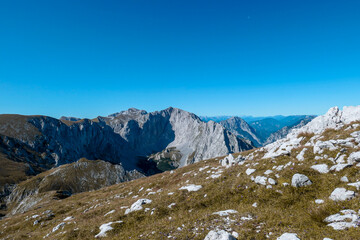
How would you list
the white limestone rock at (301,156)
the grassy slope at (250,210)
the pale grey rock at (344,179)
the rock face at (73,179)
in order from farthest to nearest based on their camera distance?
the rock face at (73,179) < the white limestone rock at (301,156) < the pale grey rock at (344,179) < the grassy slope at (250,210)

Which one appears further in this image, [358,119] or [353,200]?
[358,119]

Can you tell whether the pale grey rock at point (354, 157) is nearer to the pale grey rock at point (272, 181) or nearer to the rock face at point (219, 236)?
the pale grey rock at point (272, 181)

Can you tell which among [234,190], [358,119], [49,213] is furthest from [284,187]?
[49,213]

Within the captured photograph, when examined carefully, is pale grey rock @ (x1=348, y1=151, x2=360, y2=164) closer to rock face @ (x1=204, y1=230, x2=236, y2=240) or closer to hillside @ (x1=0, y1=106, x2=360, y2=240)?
hillside @ (x1=0, y1=106, x2=360, y2=240)

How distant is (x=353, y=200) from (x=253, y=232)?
5839 millimetres

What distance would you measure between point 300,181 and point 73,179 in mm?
165774

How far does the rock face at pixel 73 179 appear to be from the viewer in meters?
124

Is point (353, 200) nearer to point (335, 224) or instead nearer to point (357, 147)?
point (335, 224)

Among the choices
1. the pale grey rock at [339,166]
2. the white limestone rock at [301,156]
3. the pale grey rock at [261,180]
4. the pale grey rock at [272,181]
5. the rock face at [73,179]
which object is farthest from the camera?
the rock face at [73,179]

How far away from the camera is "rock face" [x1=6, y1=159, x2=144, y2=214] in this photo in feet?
408

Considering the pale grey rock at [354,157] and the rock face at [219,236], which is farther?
the pale grey rock at [354,157]

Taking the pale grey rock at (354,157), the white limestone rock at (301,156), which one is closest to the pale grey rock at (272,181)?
the white limestone rock at (301,156)

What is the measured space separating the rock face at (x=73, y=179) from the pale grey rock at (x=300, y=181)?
5798 inches

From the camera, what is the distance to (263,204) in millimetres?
11758
